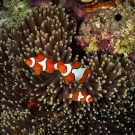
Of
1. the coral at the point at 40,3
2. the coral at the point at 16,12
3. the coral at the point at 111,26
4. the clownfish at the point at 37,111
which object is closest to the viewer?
the clownfish at the point at 37,111

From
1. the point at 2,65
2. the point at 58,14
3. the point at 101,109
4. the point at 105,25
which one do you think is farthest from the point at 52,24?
the point at 101,109

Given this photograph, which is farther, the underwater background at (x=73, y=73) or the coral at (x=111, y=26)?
the coral at (x=111, y=26)

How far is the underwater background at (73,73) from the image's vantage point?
230 centimetres

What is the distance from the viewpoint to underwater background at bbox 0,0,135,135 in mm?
2303

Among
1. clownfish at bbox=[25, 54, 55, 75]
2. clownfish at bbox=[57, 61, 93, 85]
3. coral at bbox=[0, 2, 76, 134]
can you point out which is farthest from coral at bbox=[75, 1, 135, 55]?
clownfish at bbox=[25, 54, 55, 75]

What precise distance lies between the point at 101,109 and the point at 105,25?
3.11ft

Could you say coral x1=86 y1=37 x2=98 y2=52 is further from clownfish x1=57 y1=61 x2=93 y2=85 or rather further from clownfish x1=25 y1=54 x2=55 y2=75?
clownfish x1=25 y1=54 x2=55 y2=75

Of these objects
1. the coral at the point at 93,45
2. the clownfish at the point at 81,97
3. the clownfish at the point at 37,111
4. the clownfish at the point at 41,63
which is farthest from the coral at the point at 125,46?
the clownfish at the point at 37,111

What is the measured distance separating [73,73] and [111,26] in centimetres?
77

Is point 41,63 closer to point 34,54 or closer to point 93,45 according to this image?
point 34,54

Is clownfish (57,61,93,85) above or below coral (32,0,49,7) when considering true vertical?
below

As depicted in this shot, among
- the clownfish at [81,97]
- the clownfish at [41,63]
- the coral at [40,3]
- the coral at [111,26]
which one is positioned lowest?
the clownfish at [81,97]

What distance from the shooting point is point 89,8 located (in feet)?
8.63

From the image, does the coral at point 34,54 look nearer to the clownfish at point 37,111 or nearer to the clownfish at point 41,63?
the clownfish at point 37,111
